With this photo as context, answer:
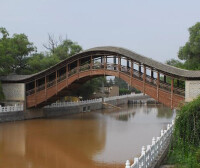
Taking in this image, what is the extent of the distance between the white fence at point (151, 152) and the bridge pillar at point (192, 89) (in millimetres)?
5908

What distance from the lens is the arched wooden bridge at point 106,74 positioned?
766 inches

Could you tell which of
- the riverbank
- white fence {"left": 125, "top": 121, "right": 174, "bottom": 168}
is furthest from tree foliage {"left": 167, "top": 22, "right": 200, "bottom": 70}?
the riverbank

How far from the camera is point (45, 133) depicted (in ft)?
60.7

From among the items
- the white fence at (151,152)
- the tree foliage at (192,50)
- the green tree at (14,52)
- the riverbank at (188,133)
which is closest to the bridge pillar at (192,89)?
the white fence at (151,152)

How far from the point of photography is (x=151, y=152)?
9.39 metres

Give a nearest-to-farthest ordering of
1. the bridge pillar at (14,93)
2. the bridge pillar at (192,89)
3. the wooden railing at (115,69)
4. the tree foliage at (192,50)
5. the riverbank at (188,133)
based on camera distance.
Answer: the riverbank at (188,133)
the bridge pillar at (192,89)
the wooden railing at (115,69)
the bridge pillar at (14,93)
the tree foliage at (192,50)

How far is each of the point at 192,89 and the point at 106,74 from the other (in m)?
6.99

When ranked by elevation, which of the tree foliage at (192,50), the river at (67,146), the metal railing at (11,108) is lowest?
the river at (67,146)

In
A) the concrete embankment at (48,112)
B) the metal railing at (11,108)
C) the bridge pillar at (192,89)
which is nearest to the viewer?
the bridge pillar at (192,89)

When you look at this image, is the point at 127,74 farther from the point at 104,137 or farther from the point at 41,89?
the point at 41,89

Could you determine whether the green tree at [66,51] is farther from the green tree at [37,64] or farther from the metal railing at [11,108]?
the metal railing at [11,108]

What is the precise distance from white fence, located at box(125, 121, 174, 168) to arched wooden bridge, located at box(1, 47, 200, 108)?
6.34 metres

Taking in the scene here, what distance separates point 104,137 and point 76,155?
441 centimetres

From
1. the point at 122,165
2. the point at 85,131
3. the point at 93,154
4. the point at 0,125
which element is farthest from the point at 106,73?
the point at 122,165
